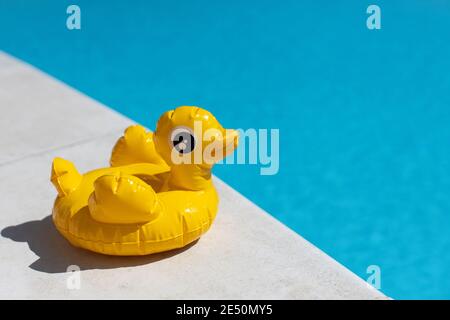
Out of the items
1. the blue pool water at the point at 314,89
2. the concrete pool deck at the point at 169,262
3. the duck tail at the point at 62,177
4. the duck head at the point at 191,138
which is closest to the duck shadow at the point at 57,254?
Answer: the concrete pool deck at the point at 169,262

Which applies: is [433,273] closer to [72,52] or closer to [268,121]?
[268,121]

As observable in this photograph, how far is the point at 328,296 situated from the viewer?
2953mm

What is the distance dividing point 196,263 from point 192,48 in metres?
4.51

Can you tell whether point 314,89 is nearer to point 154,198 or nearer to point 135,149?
point 135,149

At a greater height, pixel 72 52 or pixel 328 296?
pixel 72 52

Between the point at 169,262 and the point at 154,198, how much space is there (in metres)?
0.35

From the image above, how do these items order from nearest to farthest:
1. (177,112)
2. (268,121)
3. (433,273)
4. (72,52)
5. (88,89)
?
1. (177,112)
2. (433,273)
3. (268,121)
4. (88,89)
5. (72,52)

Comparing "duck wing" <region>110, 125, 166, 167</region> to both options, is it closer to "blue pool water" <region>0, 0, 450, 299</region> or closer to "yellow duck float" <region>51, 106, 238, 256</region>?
"yellow duck float" <region>51, 106, 238, 256</region>

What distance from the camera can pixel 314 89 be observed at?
6531mm

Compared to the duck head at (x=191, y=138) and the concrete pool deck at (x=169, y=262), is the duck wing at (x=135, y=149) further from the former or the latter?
the concrete pool deck at (x=169, y=262)

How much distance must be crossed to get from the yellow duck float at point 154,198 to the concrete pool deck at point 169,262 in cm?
10

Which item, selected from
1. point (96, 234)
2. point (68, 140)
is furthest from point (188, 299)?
point (68, 140)

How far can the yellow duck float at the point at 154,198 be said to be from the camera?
291 centimetres

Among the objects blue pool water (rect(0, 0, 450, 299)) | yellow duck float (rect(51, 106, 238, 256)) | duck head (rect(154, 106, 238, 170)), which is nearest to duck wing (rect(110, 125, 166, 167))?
yellow duck float (rect(51, 106, 238, 256))
